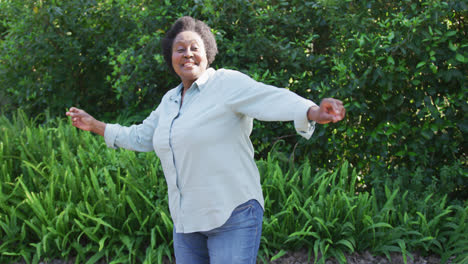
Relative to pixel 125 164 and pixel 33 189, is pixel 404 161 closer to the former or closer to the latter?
pixel 125 164

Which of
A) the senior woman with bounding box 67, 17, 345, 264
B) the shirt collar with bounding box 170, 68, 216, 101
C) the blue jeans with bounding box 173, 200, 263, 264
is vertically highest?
the shirt collar with bounding box 170, 68, 216, 101

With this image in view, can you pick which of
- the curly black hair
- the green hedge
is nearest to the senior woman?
the curly black hair

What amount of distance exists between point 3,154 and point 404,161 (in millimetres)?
3822

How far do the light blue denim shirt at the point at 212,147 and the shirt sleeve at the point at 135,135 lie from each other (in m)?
0.25

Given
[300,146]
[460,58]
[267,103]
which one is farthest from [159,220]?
[460,58]

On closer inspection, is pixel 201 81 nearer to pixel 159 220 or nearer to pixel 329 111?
pixel 329 111

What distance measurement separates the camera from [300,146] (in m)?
4.67

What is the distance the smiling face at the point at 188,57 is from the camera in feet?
7.41

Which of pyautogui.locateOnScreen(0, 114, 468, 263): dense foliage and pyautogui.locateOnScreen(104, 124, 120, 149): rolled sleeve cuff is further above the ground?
pyautogui.locateOnScreen(104, 124, 120, 149): rolled sleeve cuff

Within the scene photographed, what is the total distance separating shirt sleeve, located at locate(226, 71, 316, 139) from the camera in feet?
5.95

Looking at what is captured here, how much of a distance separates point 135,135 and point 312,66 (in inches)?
106

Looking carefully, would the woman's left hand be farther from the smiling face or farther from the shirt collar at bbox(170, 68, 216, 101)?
the smiling face

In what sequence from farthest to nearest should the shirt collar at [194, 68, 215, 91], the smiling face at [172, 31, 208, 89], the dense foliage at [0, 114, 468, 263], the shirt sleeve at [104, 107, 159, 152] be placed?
1. the dense foliage at [0, 114, 468, 263]
2. the shirt sleeve at [104, 107, 159, 152]
3. the smiling face at [172, 31, 208, 89]
4. the shirt collar at [194, 68, 215, 91]

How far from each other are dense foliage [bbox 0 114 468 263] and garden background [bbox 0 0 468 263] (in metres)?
0.01
